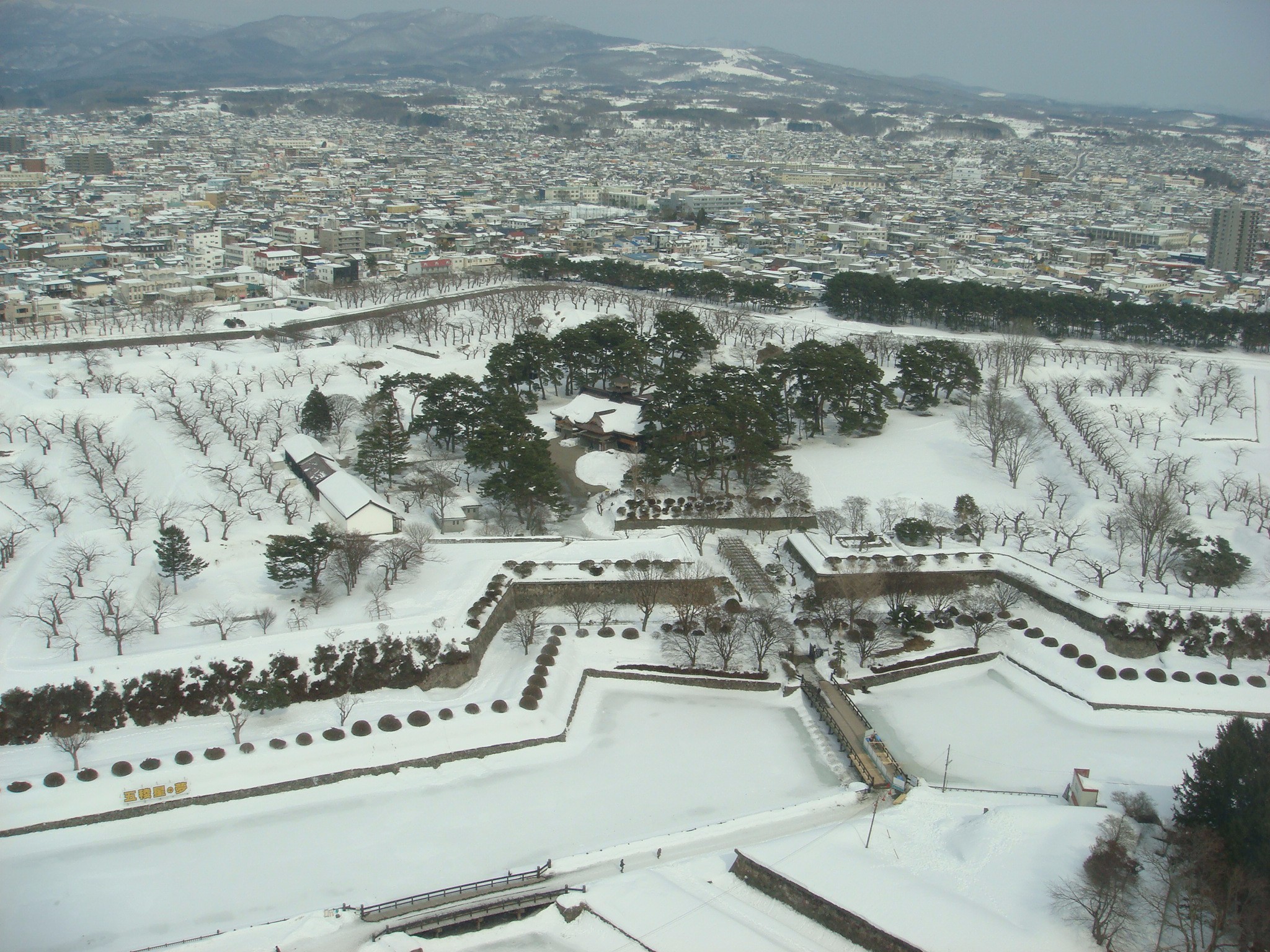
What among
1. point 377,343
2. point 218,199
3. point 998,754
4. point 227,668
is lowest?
point 998,754

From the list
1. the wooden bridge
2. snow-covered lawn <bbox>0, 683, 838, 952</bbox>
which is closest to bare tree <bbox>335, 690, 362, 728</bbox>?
snow-covered lawn <bbox>0, 683, 838, 952</bbox>

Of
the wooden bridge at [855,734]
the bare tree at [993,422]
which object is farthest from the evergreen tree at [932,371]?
the wooden bridge at [855,734]

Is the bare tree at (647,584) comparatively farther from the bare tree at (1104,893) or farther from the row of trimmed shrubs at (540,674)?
the bare tree at (1104,893)

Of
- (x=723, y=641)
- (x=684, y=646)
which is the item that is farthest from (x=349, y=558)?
(x=723, y=641)

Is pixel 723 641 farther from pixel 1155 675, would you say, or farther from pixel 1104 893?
pixel 1104 893

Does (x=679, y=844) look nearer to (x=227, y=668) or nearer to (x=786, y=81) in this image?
(x=227, y=668)

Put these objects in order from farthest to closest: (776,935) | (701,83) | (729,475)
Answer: (701,83) < (729,475) < (776,935)

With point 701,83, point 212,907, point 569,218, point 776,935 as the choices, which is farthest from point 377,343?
point 701,83
